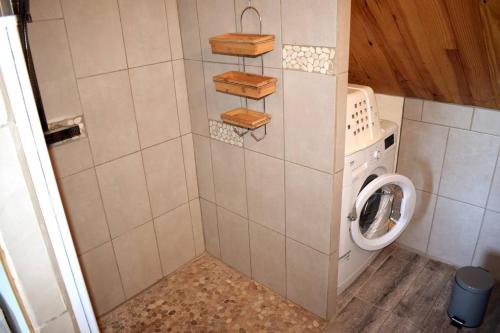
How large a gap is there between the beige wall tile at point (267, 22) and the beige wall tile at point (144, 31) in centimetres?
43

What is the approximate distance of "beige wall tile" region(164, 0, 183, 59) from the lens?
6.17ft

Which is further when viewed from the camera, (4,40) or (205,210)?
(205,210)

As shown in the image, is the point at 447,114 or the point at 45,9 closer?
the point at 45,9

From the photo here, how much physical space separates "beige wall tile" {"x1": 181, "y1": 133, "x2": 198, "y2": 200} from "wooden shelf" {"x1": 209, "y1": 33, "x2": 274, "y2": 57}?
66 centimetres

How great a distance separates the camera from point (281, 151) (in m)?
1.75

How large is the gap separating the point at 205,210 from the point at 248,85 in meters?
1.00

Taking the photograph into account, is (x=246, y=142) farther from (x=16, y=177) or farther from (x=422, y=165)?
(x=16, y=177)

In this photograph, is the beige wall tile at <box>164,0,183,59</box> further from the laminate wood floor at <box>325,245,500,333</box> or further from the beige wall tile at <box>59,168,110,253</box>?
the laminate wood floor at <box>325,245,500,333</box>

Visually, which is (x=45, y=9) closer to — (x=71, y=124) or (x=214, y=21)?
(x=71, y=124)

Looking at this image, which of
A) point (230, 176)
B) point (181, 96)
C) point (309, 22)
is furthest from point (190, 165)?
point (309, 22)

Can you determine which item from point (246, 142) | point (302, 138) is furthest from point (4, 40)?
point (246, 142)

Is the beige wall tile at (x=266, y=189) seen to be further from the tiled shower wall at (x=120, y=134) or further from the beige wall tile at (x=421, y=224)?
the beige wall tile at (x=421, y=224)

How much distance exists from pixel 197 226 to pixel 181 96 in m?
0.82

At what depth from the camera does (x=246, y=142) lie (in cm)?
190
